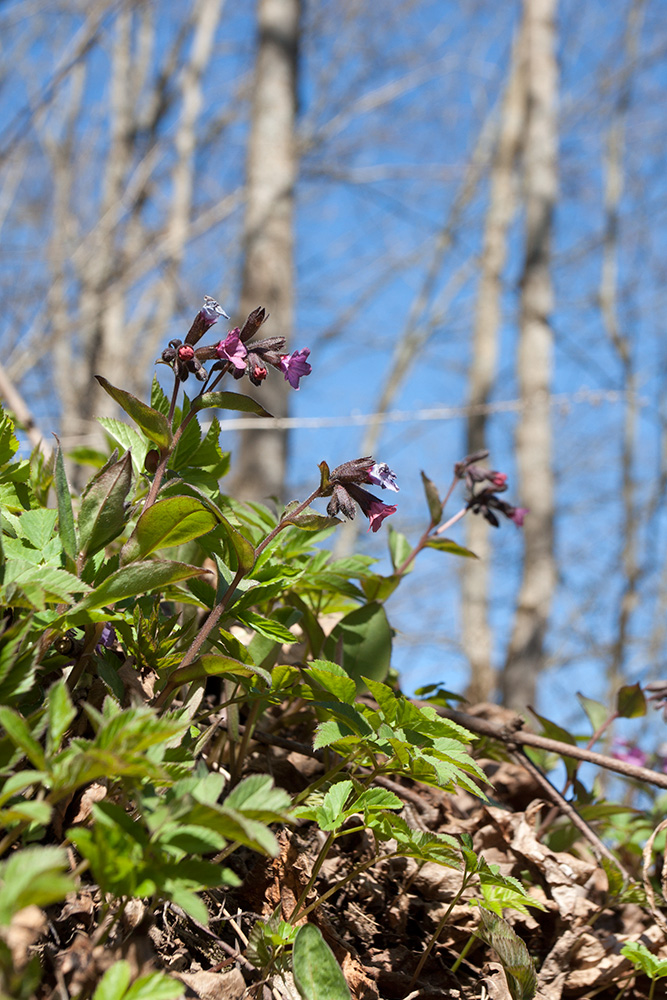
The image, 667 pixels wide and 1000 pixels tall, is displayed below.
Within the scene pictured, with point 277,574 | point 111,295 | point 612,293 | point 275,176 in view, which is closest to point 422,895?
point 277,574

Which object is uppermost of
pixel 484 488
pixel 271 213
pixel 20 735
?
pixel 271 213

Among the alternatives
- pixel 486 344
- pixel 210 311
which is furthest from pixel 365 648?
pixel 486 344

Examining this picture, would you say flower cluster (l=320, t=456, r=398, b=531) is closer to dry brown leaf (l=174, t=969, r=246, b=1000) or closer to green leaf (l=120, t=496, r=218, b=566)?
green leaf (l=120, t=496, r=218, b=566)

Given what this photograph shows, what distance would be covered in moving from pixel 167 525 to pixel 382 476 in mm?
341

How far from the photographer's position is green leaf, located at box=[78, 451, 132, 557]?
1032mm

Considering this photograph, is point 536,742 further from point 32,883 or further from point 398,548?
point 32,883

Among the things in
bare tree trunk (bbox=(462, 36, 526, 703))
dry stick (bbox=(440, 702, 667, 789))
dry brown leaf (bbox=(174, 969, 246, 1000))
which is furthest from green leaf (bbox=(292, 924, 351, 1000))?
bare tree trunk (bbox=(462, 36, 526, 703))

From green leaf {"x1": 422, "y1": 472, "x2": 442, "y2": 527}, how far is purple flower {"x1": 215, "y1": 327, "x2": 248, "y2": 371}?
59 cm

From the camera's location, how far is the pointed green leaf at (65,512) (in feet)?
3.32

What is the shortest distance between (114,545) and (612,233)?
1418cm

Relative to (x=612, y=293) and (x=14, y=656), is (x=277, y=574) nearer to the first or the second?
(x=14, y=656)

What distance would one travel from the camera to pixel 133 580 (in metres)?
0.96

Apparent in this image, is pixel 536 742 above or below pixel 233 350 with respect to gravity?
below

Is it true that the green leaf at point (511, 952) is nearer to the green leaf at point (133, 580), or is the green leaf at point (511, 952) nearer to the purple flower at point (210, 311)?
the green leaf at point (133, 580)
